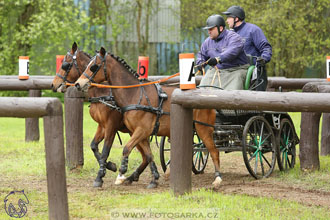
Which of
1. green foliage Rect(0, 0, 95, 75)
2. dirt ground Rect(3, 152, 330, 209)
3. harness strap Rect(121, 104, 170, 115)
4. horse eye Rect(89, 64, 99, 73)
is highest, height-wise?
green foliage Rect(0, 0, 95, 75)

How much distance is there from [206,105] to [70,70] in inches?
98.8

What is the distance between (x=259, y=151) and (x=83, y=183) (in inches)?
101

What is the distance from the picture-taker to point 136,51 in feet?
99.9

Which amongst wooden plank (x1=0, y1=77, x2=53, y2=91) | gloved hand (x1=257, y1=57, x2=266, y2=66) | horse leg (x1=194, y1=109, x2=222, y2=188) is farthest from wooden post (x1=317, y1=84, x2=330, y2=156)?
wooden plank (x1=0, y1=77, x2=53, y2=91)

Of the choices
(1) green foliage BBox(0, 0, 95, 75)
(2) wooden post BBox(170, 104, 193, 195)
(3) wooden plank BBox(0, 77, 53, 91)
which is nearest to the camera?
(2) wooden post BBox(170, 104, 193, 195)

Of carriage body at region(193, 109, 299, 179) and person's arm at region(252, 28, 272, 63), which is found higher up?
person's arm at region(252, 28, 272, 63)

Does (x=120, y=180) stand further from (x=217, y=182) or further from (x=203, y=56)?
(x=203, y=56)

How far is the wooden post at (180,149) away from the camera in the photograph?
695 centimetres

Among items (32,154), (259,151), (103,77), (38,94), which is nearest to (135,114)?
(103,77)

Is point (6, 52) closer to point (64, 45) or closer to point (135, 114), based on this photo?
point (64, 45)

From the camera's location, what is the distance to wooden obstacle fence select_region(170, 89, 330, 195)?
6348mm

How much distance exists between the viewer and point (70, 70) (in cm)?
852

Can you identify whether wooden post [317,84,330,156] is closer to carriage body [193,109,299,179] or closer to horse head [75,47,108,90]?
carriage body [193,109,299,179]

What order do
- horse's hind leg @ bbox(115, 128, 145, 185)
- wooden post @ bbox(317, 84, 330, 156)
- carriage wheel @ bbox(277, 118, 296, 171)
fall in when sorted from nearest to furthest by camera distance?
1. horse's hind leg @ bbox(115, 128, 145, 185)
2. carriage wheel @ bbox(277, 118, 296, 171)
3. wooden post @ bbox(317, 84, 330, 156)
